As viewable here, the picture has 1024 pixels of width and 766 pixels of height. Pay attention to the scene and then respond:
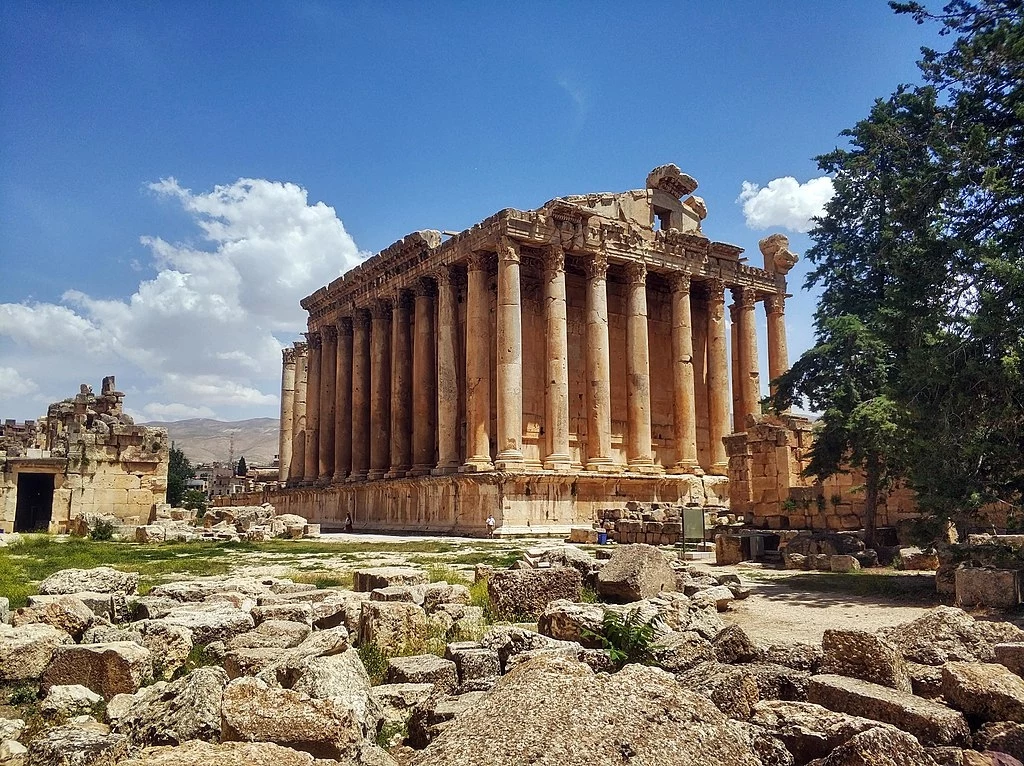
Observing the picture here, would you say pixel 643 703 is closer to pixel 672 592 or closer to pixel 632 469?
pixel 672 592

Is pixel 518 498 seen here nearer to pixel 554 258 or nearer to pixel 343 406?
pixel 554 258

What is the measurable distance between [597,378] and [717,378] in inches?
291

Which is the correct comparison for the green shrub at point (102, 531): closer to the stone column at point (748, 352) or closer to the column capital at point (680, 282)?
the column capital at point (680, 282)

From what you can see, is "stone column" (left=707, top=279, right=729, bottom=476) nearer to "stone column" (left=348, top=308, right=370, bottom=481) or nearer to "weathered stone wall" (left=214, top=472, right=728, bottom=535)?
"weathered stone wall" (left=214, top=472, right=728, bottom=535)

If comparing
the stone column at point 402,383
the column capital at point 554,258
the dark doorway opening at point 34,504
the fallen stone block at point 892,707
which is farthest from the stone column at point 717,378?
the fallen stone block at point 892,707

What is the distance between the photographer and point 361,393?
42.8 metres

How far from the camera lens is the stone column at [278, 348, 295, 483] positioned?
2131 inches

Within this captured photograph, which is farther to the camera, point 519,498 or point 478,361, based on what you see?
point 478,361

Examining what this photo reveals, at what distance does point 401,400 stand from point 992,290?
30.0 metres

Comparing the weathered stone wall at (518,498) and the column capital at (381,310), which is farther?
the column capital at (381,310)

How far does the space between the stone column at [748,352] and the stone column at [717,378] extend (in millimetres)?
1514

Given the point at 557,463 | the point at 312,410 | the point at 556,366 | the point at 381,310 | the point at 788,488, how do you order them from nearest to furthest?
the point at 788,488, the point at 557,463, the point at 556,366, the point at 381,310, the point at 312,410

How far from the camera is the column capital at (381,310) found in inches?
1634

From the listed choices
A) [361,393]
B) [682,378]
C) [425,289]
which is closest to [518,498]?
[682,378]
